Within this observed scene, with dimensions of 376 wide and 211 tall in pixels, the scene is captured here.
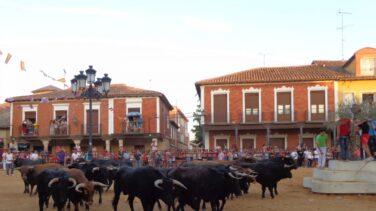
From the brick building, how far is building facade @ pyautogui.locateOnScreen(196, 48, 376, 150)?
5944 millimetres

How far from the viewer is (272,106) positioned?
142ft

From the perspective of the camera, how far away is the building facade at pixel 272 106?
4247cm

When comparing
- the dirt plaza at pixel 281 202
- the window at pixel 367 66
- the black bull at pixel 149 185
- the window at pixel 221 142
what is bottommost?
the dirt plaza at pixel 281 202

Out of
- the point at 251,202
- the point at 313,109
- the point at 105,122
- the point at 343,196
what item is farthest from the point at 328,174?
the point at 105,122

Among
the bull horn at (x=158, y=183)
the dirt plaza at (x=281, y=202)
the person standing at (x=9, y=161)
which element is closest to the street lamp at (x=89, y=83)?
the dirt plaza at (x=281, y=202)

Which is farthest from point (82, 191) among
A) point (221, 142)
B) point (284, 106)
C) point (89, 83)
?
point (284, 106)

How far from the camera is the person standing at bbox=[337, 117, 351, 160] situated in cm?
1820

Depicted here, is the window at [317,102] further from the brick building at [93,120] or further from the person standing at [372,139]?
the person standing at [372,139]

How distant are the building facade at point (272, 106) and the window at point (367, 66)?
0.53 meters

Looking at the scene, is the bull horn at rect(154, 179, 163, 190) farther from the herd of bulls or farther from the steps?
the steps

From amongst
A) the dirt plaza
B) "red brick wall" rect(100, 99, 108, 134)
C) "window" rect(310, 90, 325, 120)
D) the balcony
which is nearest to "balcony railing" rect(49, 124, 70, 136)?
the balcony

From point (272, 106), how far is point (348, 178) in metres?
26.1

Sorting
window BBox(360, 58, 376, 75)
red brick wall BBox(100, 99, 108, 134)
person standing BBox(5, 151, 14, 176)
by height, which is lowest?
person standing BBox(5, 151, 14, 176)

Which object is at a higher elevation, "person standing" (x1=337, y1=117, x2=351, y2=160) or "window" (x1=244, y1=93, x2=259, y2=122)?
"window" (x1=244, y1=93, x2=259, y2=122)
